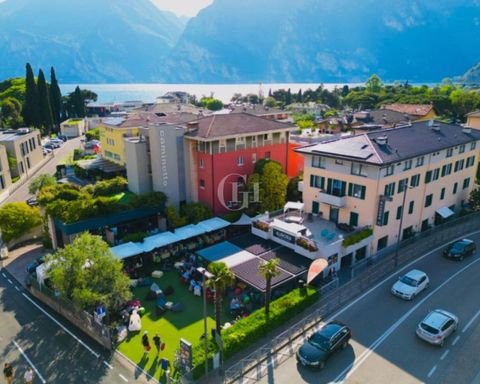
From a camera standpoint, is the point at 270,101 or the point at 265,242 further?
the point at 270,101

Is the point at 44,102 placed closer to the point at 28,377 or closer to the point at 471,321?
the point at 28,377

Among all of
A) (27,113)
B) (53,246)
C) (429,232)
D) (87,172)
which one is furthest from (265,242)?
(27,113)

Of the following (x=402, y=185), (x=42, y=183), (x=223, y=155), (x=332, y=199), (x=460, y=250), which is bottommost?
(x=460, y=250)

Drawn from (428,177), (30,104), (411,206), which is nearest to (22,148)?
(30,104)

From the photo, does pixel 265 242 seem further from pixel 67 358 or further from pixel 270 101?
pixel 270 101

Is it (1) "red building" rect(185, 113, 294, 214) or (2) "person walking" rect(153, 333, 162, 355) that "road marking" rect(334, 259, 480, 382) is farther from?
(1) "red building" rect(185, 113, 294, 214)

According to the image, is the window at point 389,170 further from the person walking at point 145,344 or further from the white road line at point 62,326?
the white road line at point 62,326

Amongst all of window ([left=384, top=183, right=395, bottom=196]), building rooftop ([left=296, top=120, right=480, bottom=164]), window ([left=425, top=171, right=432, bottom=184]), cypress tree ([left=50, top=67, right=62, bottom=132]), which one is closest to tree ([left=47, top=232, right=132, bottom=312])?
building rooftop ([left=296, top=120, right=480, bottom=164])
